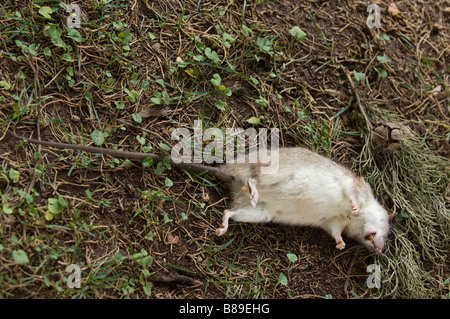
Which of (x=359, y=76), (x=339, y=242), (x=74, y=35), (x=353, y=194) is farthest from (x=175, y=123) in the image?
(x=359, y=76)

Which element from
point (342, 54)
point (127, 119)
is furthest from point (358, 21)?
point (127, 119)

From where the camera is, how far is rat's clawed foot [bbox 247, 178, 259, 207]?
3.59 meters

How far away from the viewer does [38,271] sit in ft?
10.3

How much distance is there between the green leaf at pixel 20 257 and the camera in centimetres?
304

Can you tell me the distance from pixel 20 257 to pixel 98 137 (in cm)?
98

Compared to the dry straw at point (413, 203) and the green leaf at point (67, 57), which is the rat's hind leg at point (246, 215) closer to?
the dry straw at point (413, 203)

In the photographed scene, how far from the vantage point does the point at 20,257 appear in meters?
3.05

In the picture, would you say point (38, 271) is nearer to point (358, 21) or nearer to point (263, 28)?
point (263, 28)

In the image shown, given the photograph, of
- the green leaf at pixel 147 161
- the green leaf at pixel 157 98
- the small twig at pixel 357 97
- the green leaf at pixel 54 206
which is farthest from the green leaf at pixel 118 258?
the small twig at pixel 357 97

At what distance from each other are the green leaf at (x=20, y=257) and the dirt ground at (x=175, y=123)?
2 centimetres

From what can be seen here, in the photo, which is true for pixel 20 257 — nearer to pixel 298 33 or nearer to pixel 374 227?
pixel 374 227

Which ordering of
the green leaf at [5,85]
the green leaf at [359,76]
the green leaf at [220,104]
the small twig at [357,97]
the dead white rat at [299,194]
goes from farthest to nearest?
1. the green leaf at [359,76]
2. the small twig at [357,97]
3. the green leaf at [220,104]
4. the dead white rat at [299,194]
5. the green leaf at [5,85]

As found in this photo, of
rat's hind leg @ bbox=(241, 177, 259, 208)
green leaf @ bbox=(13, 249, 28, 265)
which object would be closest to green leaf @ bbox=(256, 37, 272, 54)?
rat's hind leg @ bbox=(241, 177, 259, 208)

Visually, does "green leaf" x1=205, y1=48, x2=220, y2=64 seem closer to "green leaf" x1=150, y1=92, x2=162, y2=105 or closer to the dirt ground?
the dirt ground
